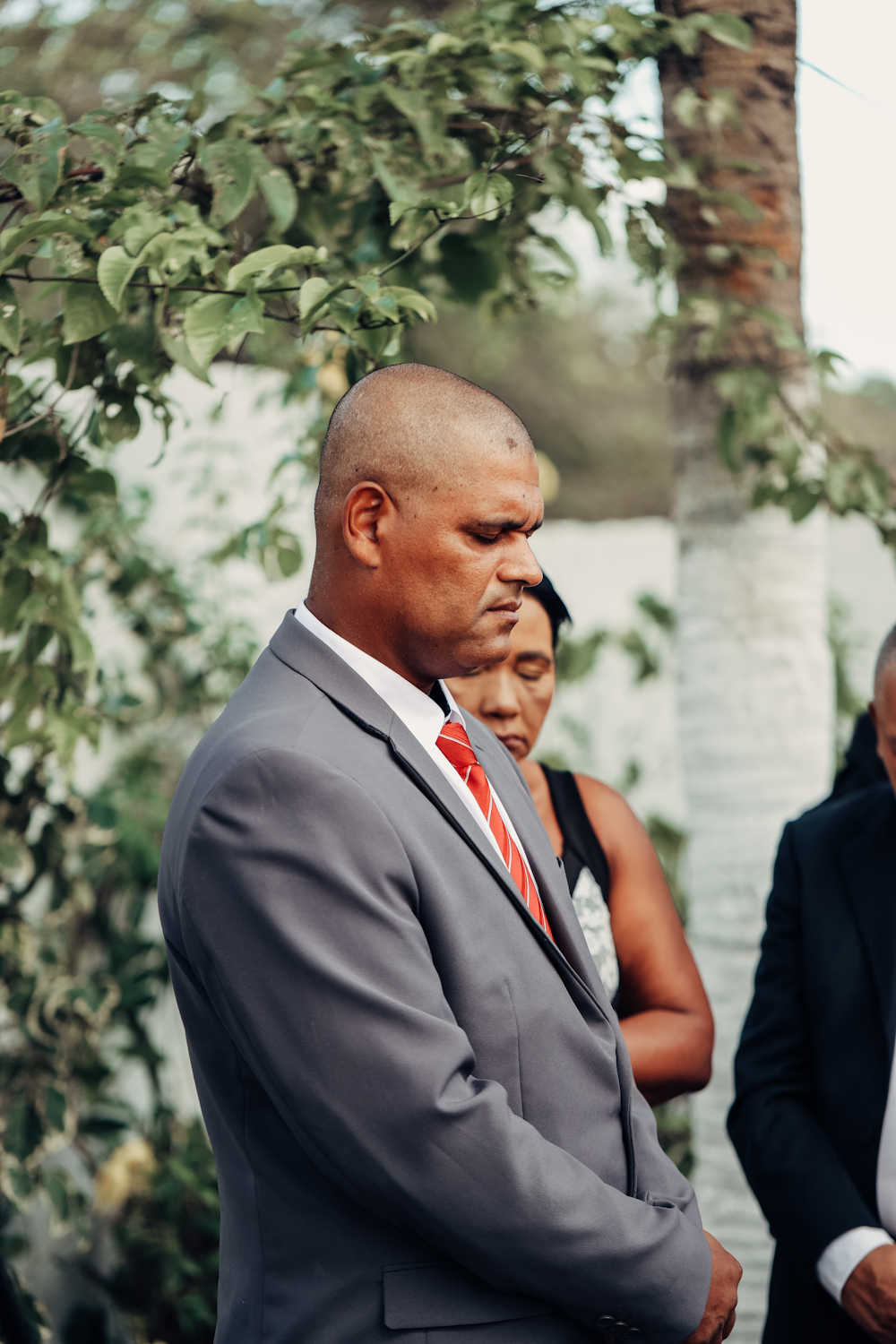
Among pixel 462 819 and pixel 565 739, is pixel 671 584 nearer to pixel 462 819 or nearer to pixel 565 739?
pixel 565 739

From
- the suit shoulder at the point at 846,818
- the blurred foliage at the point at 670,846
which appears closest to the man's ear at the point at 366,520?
the suit shoulder at the point at 846,818

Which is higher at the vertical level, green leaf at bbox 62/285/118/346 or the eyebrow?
green leaf at bbox 62/285/118/346

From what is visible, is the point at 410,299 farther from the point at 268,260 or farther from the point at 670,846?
the point at 670,846

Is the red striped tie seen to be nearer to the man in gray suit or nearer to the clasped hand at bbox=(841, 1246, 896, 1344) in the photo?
the man in gray suit

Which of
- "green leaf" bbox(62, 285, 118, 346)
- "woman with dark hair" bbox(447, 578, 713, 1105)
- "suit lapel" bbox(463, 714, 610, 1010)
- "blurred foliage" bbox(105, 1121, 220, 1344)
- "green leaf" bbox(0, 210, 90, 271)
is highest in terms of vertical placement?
"green leaf" bbox(0, 210, 90, 271)

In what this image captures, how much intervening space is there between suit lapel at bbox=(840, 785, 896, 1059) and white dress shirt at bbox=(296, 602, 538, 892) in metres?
1.05

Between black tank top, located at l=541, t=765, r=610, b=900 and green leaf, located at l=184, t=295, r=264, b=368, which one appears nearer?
green leaf, located at l=184, t=295, r=264, b=368

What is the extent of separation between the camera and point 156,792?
4227mm

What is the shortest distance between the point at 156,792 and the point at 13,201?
2441mm

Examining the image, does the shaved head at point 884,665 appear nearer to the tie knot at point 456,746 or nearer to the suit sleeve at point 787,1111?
the suit sleeve at point 787,1111

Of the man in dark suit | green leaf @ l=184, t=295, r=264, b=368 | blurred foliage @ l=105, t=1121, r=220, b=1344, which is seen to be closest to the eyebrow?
green leaf @ l=184, t=295, r=264, b=368

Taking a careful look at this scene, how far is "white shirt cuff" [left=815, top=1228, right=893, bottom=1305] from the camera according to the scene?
2150mm

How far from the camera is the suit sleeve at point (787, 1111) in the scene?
7.27 ft

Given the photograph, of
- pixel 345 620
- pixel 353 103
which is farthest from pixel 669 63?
pixel 345 620
